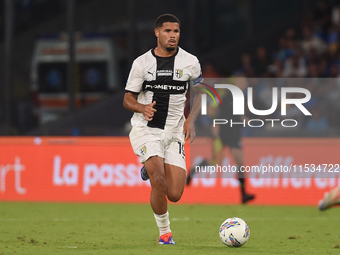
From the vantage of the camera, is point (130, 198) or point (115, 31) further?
point (115, 31)

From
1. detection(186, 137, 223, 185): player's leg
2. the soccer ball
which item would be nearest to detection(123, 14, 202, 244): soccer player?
the soccer ball

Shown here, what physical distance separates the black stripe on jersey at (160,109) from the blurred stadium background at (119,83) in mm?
4407

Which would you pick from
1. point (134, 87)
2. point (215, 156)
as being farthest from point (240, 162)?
point (134, 87)

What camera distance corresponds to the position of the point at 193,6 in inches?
598

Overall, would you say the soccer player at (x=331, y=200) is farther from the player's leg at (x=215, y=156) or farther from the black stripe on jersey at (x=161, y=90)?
the player's leg at (x=215, y=156)

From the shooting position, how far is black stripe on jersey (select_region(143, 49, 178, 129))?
21.1 ft

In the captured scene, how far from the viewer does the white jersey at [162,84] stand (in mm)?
6398

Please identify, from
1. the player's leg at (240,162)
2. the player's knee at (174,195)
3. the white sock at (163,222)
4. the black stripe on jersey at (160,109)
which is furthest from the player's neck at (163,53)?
the player's leg at (240,162)

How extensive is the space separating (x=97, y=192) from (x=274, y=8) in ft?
31.5

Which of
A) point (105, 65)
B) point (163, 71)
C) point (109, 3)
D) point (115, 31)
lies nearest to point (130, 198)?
point (163, 71)

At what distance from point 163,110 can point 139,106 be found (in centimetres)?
33

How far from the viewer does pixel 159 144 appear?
251 inches

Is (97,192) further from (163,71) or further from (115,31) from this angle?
(115,31)

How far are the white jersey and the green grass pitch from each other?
128cm
